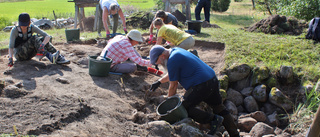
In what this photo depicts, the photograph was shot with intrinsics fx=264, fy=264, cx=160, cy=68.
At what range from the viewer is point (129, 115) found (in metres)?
3.85

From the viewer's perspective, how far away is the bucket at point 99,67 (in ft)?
15.8

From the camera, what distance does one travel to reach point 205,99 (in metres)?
3.78

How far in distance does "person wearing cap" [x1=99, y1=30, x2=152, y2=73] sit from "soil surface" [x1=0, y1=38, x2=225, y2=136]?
196 mm

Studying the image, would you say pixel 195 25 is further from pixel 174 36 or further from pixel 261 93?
pixel 261 93

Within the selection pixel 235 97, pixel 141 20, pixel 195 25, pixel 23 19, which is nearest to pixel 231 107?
pixel 235 97

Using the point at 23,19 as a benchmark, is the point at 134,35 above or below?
below

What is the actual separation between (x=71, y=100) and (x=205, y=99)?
192 cm

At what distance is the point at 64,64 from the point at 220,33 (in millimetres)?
4938

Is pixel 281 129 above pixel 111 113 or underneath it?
underneath

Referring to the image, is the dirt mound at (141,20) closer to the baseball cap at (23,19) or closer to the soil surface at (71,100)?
the soil surface at (71,100)

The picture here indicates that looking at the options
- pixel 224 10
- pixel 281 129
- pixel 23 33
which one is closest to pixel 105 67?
pixel 23 33

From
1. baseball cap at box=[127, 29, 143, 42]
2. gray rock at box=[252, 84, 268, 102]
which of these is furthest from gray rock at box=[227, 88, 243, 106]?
baseball cap at box=[127, 29, 143, 42]

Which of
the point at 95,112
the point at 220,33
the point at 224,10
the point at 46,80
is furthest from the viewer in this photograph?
the point at 224,10

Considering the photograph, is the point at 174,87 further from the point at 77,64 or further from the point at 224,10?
the point at 224,10
